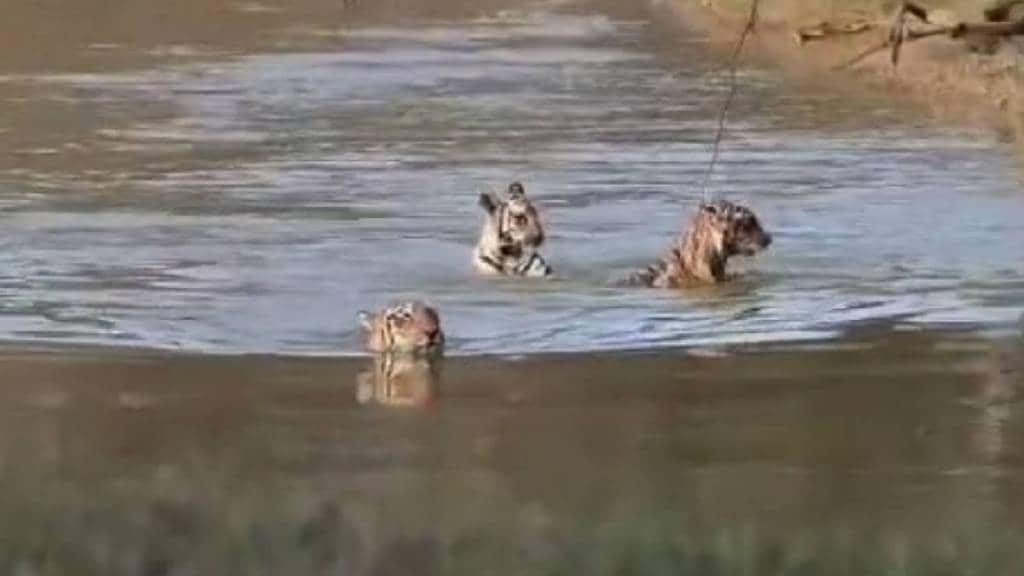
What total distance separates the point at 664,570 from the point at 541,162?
11854 millimetres

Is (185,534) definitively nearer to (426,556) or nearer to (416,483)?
(426,556)

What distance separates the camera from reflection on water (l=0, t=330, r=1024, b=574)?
22.5ft

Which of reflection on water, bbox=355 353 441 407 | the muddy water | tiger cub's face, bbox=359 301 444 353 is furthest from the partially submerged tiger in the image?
reflection on water, bbox=355 353 441 407

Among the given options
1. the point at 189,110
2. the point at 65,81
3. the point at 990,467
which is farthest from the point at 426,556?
the point at 65,81

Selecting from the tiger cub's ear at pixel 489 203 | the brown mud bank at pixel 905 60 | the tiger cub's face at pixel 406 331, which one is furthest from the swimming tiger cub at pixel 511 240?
the brown mud bank at pixel 905 60

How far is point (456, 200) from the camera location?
54.5ft

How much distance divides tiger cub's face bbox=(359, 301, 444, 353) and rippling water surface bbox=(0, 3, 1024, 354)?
6.6 inches

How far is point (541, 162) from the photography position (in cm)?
1834

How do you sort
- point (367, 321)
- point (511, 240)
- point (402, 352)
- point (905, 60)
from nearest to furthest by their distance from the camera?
point (402, 352) < point (367, 321) < point (511, 240) < point (905, 60)

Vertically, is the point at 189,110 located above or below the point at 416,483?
above

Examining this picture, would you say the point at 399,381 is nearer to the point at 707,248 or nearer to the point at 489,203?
the point at 707,248

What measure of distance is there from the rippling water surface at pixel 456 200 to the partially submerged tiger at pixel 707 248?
14 cm

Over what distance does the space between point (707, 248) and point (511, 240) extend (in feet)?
2.98

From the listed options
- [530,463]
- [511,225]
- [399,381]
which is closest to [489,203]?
[511,225]
